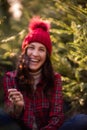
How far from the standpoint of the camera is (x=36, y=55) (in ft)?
9.55

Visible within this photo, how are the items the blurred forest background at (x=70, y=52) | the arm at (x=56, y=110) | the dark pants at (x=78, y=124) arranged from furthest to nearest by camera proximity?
the blurred forest background at (x=70, y=52) < the arm at (x=56, y=110) < the dark pants at (x=78, y=124)

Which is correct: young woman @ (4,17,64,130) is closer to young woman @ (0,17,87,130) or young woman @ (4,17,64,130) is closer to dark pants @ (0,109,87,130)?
young woman @ (0,17,87,130)

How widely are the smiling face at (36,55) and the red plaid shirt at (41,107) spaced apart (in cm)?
14

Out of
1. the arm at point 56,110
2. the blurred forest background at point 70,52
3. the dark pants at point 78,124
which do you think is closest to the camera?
the dark pants at point 78,124

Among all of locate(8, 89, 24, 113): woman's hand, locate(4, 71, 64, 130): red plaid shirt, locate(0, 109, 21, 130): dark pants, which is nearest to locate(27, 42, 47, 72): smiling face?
locate(4, 71, 64, 130): red plaid shirt

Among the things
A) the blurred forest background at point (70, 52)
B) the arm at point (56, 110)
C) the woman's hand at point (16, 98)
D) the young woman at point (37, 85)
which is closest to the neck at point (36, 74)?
the young woman at point (37, 85)

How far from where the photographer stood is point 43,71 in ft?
9.84

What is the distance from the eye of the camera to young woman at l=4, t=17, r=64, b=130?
113 inches

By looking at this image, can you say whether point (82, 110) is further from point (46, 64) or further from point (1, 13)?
point (1, 13)

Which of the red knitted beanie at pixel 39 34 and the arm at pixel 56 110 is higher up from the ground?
the red knitted beanie at pixel 39 34

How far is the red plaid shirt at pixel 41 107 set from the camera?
9.39 feet

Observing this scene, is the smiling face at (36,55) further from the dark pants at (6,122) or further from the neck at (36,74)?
the dark pants at (6,122)

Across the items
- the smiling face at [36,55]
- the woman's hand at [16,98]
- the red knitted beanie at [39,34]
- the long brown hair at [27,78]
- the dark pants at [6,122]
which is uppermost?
the red knitted beanie at [39,34]

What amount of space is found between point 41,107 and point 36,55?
1.31 feet
